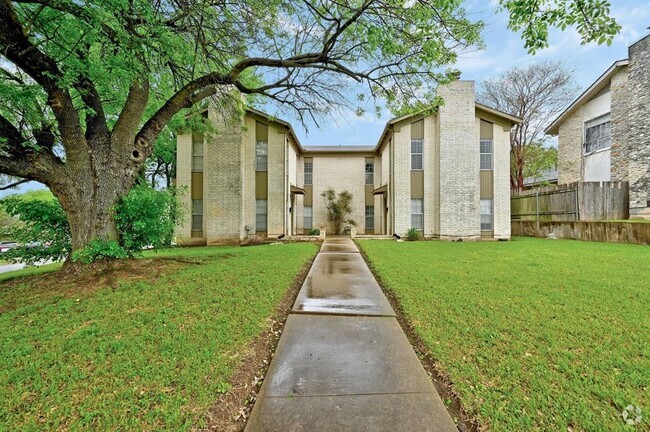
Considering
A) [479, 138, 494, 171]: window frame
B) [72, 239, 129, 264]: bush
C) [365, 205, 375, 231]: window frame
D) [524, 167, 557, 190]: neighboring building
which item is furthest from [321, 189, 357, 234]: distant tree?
[524, 167, 557, 190]: neighboring building

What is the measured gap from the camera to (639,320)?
3.76 metres

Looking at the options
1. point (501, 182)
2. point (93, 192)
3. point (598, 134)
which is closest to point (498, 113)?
point (501, 182)

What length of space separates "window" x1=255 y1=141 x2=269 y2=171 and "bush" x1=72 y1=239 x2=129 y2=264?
35.6 ft

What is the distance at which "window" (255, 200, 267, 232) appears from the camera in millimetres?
16516

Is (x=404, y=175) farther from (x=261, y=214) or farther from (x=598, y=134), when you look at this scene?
(x=598, y=134)

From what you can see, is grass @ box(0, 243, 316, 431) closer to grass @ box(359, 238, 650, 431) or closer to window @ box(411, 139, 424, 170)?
grass @ box(359, 238, 650, 431)

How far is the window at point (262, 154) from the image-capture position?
16.6 meters

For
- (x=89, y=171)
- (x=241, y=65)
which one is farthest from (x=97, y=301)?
(x=241, y=65)

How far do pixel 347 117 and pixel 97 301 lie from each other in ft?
25.3

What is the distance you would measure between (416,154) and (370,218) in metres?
7.11

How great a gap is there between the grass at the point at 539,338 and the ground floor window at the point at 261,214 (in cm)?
1090

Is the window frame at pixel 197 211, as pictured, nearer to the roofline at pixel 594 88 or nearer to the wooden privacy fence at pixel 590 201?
the wooden privacy fence at pixel 590 201

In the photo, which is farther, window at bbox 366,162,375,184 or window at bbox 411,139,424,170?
window at bbox 366,162,375,184

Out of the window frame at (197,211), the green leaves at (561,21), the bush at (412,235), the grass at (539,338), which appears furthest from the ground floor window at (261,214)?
the green leaves at (561,21)
